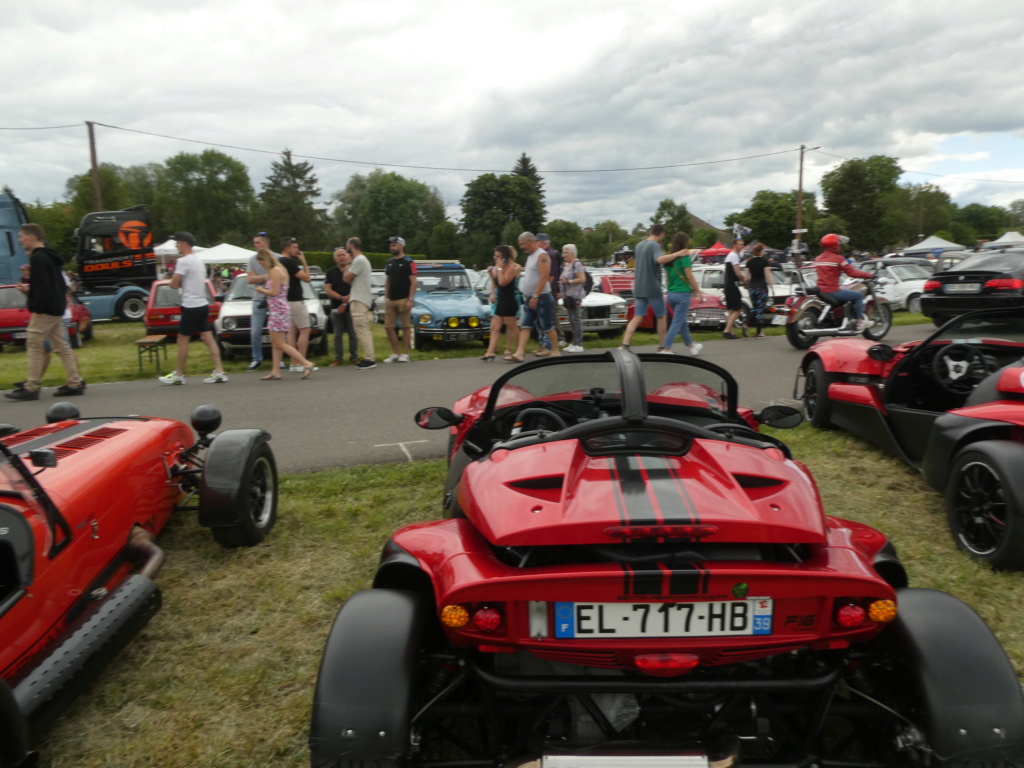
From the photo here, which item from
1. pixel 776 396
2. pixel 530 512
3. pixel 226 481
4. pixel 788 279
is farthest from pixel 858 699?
pixel 788 279

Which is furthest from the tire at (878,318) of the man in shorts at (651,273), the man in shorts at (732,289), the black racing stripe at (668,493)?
the black racing stripe at (668,493)

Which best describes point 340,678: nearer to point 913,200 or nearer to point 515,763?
point 515,763

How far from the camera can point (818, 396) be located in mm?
6082

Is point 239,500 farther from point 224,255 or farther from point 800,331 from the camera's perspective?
point 224,255

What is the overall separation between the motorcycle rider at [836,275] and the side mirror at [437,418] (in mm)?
9230

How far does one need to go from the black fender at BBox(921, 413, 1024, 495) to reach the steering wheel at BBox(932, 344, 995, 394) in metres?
0.84

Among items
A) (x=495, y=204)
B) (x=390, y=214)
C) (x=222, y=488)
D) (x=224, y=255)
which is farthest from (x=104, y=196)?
(x=222, y=488)

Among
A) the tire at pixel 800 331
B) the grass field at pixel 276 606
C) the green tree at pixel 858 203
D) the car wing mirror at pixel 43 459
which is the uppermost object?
the green tree at pixel 858 203

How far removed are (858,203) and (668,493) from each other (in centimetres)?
7748

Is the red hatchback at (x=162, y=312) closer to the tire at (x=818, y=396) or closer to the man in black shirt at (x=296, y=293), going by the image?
the man in black shirt at (x=296, y=293)

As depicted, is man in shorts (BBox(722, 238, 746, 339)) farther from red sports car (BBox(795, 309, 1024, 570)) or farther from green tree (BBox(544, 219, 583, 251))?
green tree (BBox(544, 219, 583, 251))

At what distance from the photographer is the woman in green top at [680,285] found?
10.1 metres

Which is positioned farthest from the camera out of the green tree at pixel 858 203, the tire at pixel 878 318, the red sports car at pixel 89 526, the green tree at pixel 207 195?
the green tree at pixel 207 195

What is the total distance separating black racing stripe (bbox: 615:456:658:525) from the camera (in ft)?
6.20
